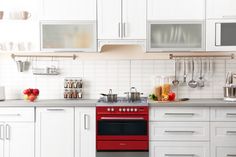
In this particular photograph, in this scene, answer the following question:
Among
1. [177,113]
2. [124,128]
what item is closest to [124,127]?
[124,128]

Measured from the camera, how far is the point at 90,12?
13.6 ft

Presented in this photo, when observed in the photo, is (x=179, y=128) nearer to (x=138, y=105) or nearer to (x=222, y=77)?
(x=138, y=105)

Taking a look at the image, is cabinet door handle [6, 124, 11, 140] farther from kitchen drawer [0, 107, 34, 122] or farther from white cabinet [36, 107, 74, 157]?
white cabinet [36, 107, 74, 157]

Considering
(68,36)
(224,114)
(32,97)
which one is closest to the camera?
(224,114)

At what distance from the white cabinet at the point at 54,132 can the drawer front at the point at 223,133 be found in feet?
4.81

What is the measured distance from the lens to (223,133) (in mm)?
3887

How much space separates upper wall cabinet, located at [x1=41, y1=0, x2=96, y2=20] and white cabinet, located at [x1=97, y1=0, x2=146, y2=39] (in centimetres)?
9

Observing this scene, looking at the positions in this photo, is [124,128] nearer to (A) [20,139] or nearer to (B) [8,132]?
(A) [20,139]

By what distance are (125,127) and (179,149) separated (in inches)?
23.7

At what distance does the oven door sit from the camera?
→ 3.88 meters

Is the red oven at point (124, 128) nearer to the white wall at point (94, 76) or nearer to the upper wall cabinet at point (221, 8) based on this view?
the white wall at point (94, 76)

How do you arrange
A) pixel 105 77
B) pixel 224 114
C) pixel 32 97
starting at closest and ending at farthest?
pixel 224 114 → pixel 32 97 → pixel 105 77

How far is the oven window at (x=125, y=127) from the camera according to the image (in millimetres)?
3881

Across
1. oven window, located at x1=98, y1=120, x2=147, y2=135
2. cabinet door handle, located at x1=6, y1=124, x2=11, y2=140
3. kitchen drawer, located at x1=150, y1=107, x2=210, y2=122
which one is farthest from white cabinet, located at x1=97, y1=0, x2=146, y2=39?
cabinet door handle, located at x1=6, y1=124, x2=11, y2=140
